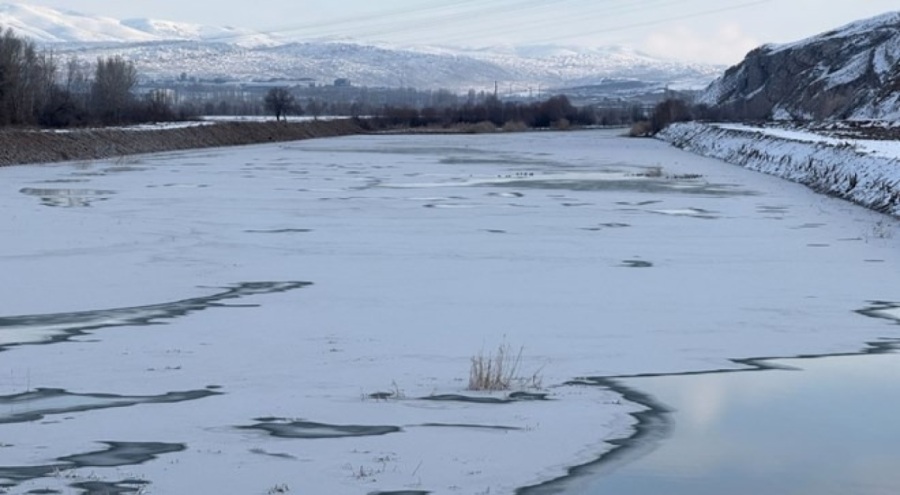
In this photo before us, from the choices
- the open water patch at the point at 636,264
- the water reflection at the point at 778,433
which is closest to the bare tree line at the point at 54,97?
the open water patch at the point at 636,264

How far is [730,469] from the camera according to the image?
26.9ft

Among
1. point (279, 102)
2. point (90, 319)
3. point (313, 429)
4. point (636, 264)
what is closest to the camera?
point (313, 429)

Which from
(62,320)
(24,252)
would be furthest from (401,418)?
(24,252)

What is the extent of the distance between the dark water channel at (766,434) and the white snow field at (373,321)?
32 centimetres

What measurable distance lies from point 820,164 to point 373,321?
25917 millimetres

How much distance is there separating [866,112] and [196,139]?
41.8 metres

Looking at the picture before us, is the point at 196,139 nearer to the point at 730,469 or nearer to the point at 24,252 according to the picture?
the point at 24,252

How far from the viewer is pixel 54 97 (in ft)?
229

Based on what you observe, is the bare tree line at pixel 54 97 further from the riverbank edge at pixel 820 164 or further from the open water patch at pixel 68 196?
the open water patch at pixel 68 196

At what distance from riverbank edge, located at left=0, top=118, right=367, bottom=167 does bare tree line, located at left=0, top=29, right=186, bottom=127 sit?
5179 millimetres

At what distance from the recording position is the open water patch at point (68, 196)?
26703mm

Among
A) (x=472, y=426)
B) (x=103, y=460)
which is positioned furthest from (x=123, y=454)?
(x=472, y=426)

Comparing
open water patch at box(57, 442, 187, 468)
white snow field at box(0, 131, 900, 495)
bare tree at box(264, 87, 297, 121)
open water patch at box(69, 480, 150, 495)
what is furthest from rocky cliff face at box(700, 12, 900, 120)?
open water patch at box(69, 480, 150, 495)

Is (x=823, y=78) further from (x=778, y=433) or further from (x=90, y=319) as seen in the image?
(x=778, y=433)
